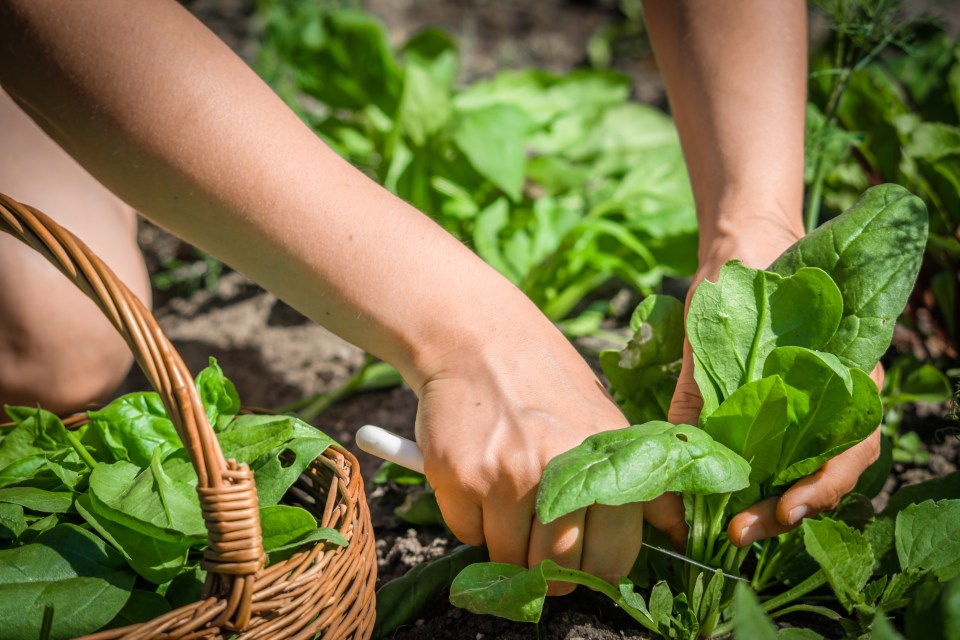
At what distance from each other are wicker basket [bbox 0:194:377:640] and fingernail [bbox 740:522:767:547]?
0.38 m

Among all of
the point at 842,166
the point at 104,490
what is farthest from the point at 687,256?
the point at 104,490

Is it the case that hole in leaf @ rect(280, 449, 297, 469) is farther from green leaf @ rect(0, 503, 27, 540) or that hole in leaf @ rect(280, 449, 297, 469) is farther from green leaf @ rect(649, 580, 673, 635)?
green leaf @ rect(649, 580, 673, 635)

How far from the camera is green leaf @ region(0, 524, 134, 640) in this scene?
2.14ft

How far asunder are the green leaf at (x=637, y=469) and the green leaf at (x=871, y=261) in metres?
0.20

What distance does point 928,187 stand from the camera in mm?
1183

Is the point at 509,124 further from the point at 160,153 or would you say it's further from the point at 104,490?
the point at 104,490

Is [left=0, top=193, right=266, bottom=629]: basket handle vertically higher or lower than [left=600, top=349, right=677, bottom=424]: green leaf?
higher

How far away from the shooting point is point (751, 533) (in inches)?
30.0

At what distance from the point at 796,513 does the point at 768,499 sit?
4cm

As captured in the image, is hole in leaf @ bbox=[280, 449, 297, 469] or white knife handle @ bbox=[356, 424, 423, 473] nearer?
white knife handle @ bbox=[356, 424, 423, 473]

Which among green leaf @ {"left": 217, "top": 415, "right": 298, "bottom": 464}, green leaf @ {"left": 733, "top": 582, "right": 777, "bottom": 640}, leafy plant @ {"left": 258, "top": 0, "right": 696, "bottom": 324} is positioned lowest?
green leaf @ {"left": 733, "top": 582, "right": 777, "bottom": 640}

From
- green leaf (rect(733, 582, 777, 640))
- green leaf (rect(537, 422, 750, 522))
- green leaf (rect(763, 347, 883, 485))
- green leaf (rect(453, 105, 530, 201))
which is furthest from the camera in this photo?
green leaf (rect(453, 105, 530, 201))

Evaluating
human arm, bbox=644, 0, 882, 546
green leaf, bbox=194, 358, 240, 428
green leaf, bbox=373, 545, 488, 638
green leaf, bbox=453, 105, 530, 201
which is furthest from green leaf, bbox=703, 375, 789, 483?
green leaf, bbox=453, 105, 530, 201

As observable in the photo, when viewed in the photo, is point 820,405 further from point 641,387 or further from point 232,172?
point 232,172
